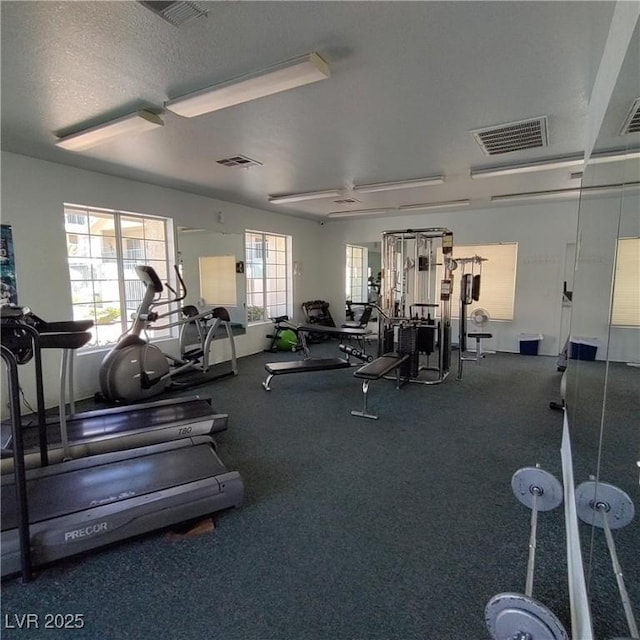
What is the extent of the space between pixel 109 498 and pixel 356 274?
8013mm

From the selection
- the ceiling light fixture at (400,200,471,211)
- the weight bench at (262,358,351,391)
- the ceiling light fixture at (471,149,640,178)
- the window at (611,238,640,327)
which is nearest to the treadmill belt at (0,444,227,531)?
the weight bench at (262,358,351,391)

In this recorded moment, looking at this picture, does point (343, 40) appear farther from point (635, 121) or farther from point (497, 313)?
point (497, 313)

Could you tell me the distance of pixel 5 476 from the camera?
2369 millimetres

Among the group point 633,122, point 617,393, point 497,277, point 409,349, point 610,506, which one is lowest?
point 409,349

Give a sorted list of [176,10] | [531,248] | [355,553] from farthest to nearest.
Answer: [531,248] < [355,553] < [176,10]

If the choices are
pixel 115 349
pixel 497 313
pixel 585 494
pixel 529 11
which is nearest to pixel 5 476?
pixel 115 349

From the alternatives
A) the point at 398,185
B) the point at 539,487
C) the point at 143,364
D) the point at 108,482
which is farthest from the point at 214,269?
the point at 539,487

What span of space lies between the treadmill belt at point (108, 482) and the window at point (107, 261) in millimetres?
2773

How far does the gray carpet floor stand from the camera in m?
1.59

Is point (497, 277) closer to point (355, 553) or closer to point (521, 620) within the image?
point (355, 553)

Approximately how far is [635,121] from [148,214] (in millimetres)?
5408

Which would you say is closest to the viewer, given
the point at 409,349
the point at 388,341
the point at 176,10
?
the point at 176,10

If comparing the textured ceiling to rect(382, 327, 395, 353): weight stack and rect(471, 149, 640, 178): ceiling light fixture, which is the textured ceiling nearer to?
rect(471, 149, 640, 178): ceiling light fixture

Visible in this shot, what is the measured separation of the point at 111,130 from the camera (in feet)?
10.2
